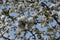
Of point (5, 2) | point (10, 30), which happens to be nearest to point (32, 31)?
point (10, 30)

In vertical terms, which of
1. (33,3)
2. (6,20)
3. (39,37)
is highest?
(33,3)

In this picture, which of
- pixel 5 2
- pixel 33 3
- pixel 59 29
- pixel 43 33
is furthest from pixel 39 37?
pixel 5 2

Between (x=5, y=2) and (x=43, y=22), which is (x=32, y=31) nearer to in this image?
(x=43, y=22)

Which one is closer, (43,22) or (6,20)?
(43,22)

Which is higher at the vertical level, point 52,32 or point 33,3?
point 33,3

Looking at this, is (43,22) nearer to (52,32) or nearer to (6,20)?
(52,32)

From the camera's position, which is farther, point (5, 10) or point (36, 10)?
point (36, 10)

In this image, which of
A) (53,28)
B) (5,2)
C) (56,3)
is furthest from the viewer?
(5,2)

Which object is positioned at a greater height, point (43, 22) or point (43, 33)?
point (43, 22)

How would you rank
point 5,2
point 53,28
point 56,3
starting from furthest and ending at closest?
point 5,2 → point 53,28 → point 56,3
